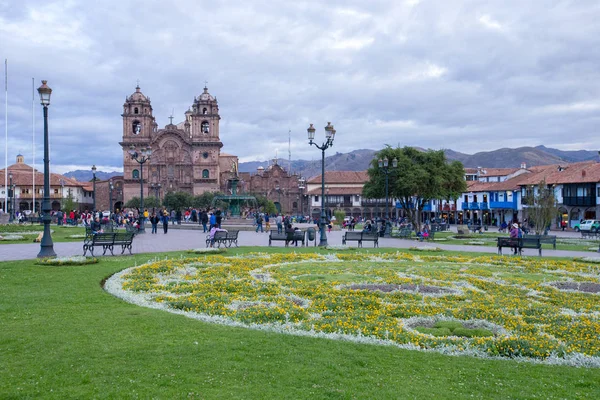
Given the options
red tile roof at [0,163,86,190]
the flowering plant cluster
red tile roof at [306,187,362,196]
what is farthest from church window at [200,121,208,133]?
the flowering plant cluster

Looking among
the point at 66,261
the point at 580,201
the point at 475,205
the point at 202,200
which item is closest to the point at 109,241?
the point at 66,261

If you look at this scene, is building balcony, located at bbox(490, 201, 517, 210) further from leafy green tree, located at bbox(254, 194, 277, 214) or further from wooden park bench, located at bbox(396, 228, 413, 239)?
wooden park bench, located at bbox(396, 228, 413, 239)

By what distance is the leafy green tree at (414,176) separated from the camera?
144ft

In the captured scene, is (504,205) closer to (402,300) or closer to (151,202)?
(151,202)

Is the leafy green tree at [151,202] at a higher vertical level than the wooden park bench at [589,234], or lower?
higher

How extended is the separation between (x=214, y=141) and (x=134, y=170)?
15.4 m

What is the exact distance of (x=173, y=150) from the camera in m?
95.1

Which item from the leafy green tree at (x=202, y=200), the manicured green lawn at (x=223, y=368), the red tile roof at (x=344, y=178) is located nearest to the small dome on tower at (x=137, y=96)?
the leafy green tree at (x=202, y=200)

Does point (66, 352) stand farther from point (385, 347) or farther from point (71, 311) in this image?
point (385, 347)

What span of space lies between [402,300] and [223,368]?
225 inches

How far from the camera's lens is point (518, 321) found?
899 cm

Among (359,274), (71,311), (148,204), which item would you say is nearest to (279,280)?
(359,274)

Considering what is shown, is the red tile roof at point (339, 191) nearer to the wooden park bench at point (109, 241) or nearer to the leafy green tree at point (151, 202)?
the leafy green tree at point (151, 202)

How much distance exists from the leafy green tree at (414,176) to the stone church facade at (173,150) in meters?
50.9
